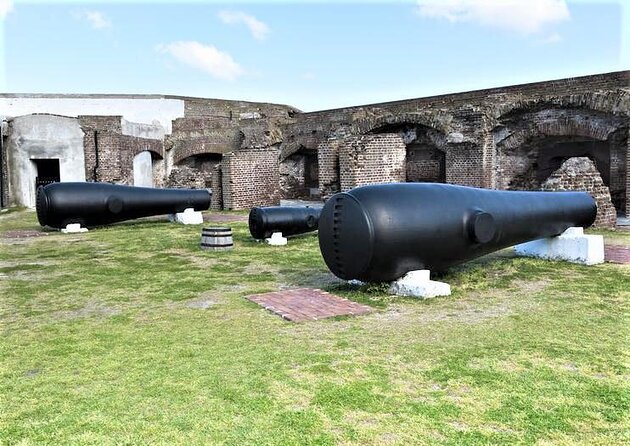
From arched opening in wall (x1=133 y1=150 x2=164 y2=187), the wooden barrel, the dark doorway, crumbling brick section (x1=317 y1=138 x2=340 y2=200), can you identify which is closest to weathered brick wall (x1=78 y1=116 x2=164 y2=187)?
arched opening in wall (x1=133 y1=150 x2=164 y2=187)

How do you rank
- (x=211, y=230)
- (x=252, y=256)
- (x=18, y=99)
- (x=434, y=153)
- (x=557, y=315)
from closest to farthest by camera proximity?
(x=557, y=315)
(x=252, y=256)
(x=211, y=230)
(x=434, y=153)
(x=18, y=99)

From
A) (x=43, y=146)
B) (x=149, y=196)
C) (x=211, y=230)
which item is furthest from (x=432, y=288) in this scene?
(x=43, y=146)

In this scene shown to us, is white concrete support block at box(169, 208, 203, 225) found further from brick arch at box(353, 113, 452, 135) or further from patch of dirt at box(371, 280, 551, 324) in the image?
patch of dirt at box(371, 280, 551, 324)

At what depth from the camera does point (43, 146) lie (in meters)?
20.7

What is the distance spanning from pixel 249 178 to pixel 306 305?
13633mm

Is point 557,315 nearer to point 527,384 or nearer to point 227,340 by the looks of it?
point 527,384

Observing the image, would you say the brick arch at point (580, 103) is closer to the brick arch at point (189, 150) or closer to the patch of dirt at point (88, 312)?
the patch of dirt at point (88, 312)

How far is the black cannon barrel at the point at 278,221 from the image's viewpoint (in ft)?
31.3

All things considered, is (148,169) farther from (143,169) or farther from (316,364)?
(316,364)

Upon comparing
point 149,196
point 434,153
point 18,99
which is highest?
point 18,99

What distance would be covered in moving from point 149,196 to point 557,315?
9.90m

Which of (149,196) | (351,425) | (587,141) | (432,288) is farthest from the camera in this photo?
(587,141)

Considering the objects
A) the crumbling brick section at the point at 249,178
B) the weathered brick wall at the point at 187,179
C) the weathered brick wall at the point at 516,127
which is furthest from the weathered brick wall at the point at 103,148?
the weathered brick wall at the point at 516,127

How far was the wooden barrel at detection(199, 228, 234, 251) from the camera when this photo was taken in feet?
29.4
